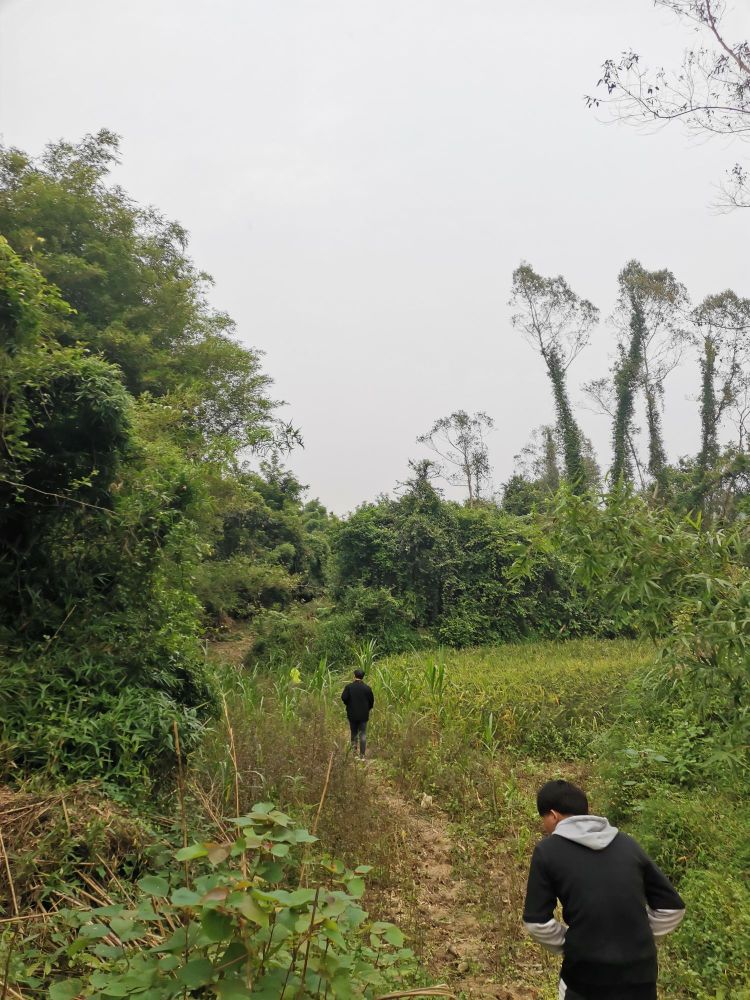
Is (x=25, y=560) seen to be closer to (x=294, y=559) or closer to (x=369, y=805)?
(x=369, y=805)

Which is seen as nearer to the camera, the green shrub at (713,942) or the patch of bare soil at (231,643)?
the green shrub at (713,942)

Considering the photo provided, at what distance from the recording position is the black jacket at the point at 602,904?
1.99 metres

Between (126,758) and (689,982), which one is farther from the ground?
(126,758)

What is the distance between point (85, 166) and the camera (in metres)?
12.9

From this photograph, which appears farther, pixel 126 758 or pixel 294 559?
pixel 294 559

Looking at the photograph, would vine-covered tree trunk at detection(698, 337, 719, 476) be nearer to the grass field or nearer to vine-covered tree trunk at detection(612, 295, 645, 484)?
vine-covered tree trunk at detection(612, 295, 645, 484)

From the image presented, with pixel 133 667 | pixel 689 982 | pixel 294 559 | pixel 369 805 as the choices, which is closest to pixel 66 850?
pixel 133 667

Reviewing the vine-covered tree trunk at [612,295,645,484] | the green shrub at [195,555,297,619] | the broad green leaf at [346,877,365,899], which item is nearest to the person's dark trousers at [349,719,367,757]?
the broad green leaf at [346,877,365,899]

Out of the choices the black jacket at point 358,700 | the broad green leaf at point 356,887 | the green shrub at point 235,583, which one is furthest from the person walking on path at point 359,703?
the green shrub at point 235,583

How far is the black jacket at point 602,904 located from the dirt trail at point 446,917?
1879 millimetres

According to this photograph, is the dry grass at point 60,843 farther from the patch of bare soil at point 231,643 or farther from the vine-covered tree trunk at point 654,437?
the vine-covered tree trunk at point 654,437

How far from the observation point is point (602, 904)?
2.01m

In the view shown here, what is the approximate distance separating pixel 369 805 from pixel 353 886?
4232 millimetres

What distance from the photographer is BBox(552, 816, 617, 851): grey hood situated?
2094 millimetres
